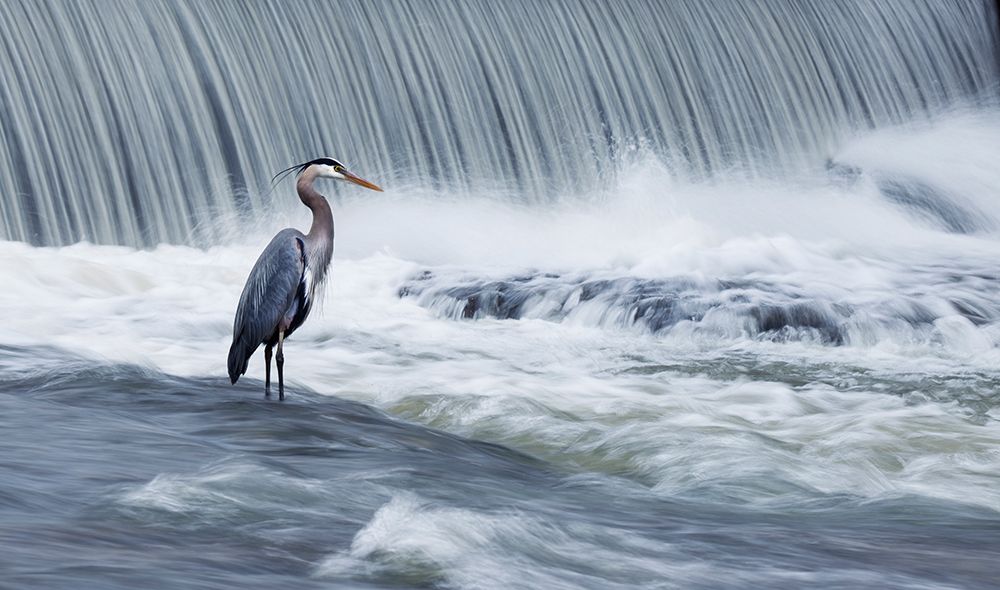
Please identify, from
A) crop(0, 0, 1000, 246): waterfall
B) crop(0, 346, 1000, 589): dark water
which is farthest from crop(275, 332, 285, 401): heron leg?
crop(0, 0, 1000, 246): waterfall

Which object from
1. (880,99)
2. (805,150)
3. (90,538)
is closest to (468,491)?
(90,538)

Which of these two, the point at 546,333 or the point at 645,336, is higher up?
the point at 546,333

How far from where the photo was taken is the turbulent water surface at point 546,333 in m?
4.07

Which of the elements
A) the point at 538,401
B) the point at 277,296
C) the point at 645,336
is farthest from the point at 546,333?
the point at 277,296

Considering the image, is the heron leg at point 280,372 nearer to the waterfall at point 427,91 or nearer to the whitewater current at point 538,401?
the whitewater current at point 538,401

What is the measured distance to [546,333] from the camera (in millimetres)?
9312

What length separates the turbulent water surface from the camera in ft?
13.4

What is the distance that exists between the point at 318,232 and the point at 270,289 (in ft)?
1.43

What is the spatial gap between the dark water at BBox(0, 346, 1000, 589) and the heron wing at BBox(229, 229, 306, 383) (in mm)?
535

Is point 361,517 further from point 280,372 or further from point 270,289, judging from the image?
point 270,289

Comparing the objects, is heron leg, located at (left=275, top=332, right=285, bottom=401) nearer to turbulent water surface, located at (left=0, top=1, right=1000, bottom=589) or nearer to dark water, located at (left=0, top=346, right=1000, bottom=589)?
turbulent water surface, located at (left=0, top=1, right=1000, bottom=589)

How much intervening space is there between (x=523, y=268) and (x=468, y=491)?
262 inches

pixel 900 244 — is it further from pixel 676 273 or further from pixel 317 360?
pixel 317 360

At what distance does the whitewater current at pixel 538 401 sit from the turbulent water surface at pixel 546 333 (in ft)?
0.08
